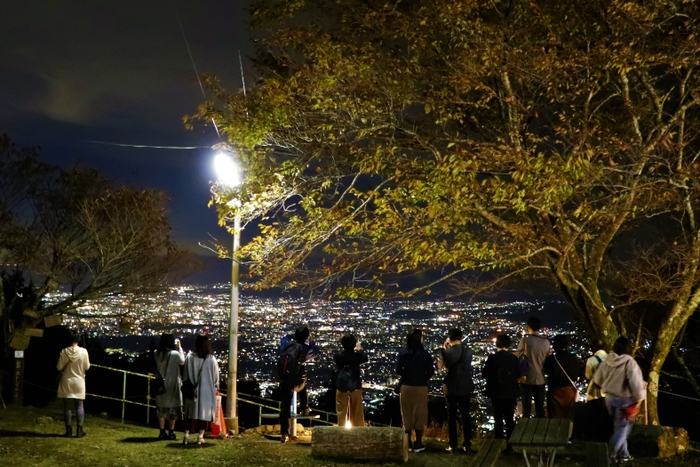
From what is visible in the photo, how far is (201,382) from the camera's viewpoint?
A: 9703 mm

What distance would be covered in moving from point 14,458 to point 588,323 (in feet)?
29.7

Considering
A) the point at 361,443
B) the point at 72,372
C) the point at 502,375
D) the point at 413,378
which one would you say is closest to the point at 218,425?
the point at 72,372

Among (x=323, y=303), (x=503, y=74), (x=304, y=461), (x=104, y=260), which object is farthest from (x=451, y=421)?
(x=104, y=260)

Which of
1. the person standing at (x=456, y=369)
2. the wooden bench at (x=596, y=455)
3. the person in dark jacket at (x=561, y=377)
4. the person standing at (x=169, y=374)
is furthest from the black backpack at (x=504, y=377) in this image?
the person standing at (x=169, y=374)

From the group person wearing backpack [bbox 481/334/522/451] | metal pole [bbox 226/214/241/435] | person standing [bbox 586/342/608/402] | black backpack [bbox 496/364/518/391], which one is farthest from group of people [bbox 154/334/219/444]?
person standing [bbox 586/342/608/402]

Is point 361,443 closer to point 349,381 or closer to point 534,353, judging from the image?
point 349,381

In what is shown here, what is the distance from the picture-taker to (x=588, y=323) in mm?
11922

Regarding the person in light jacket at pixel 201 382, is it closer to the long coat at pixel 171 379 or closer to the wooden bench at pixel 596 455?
the long coat at pixel 171 379

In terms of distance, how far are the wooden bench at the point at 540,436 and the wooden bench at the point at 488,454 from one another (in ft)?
1.07

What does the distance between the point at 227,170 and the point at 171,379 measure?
137 inches

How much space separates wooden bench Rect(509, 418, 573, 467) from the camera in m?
6.47

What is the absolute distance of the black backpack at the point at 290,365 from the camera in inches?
384

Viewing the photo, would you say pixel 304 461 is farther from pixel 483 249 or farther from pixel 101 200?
pixel 101 200

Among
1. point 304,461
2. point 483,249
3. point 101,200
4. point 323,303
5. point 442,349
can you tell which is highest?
point 101,200
